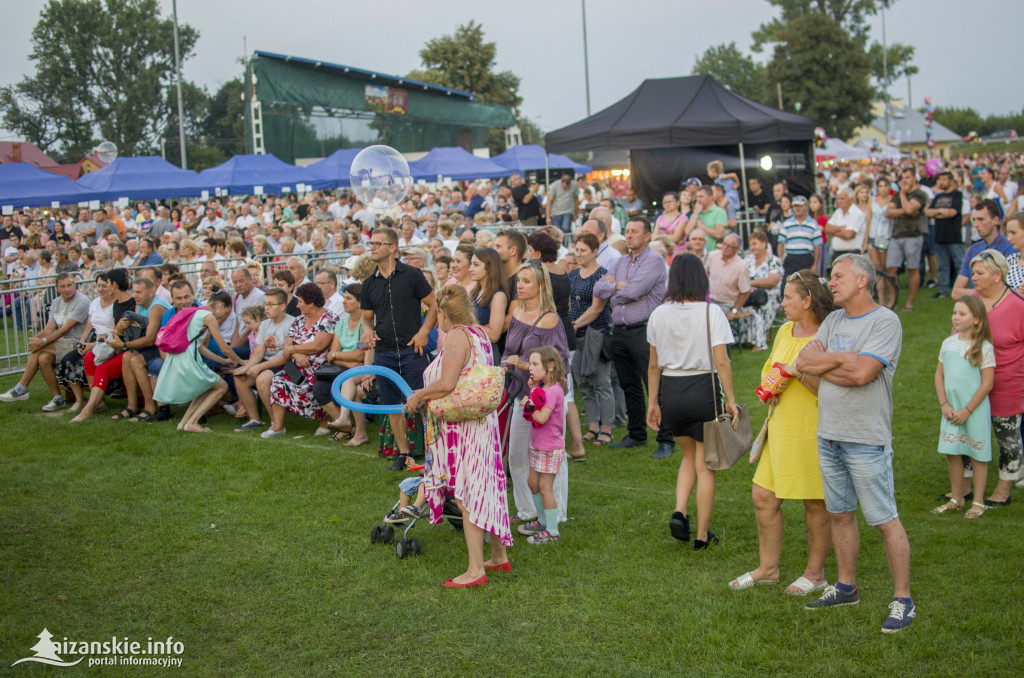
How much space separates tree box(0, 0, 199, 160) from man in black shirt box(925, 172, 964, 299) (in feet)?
215

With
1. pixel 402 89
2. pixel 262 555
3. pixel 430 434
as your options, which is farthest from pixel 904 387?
pixel 402 89

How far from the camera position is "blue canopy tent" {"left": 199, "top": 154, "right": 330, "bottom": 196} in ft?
78.2

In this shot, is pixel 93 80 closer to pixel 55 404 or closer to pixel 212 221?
pixel 212 221

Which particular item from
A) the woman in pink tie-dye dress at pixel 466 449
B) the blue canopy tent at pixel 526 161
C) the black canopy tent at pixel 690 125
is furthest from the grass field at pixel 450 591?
the blue canopy tent at pixel 526 161

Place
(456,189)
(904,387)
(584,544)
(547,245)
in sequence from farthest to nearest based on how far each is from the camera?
(456,189), (904,387), (547,245), (584,544)

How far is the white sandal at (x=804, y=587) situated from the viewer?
4703mm

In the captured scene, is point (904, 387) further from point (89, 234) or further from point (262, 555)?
point (89, 234)

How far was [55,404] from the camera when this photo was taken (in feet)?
34.1

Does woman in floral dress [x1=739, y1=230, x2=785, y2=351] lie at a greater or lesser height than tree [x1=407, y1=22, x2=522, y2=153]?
lesser

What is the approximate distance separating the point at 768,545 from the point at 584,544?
1331 mm

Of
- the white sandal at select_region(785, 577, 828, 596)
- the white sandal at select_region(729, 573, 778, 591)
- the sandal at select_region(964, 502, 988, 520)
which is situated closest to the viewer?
the white sandal at select_region(785, 577, 828, 596)

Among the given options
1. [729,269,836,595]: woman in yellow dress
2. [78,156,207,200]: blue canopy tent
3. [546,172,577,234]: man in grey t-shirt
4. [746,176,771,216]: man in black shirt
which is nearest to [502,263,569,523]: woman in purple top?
[729,269,836,595]: woman in yellow dress

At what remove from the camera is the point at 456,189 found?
25484mm

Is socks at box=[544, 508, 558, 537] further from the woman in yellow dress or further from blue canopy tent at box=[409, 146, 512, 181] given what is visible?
blue canopy tent at box=[409, 146, 512, 181]
